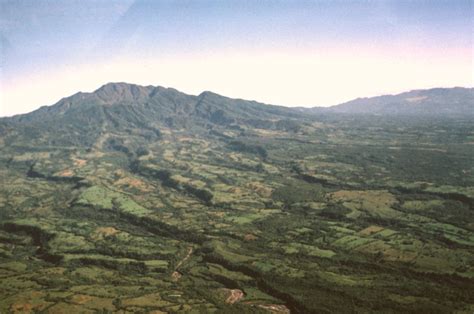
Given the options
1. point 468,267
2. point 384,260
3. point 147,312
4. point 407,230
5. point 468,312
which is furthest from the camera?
point 407,230

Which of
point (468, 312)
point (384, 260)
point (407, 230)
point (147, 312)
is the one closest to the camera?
point (468, 312)

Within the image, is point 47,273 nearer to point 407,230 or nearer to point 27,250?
point 27,250

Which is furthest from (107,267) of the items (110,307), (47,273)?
(110,307)

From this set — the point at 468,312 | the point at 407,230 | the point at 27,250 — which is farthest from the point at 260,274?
the point at 27,250

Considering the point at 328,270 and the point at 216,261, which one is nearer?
the point at 328,270

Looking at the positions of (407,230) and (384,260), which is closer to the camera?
(384,260)

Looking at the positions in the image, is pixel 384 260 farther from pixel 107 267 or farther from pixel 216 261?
pixel 107 267

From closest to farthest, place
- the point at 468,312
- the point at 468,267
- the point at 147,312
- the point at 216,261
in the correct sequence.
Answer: the point at 468,312, the point at 147,312, the point at 468,267, the point at 216,261

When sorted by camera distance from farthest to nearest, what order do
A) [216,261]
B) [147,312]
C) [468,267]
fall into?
[216,261] → [468,267] → [147,312]

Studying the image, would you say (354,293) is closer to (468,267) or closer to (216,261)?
(468,267)
